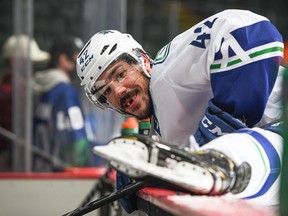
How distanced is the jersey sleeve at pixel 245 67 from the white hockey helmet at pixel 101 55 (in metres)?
0.37

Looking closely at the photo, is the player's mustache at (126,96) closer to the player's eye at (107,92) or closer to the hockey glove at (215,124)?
the player's eye at (107,92)

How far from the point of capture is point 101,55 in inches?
98.5

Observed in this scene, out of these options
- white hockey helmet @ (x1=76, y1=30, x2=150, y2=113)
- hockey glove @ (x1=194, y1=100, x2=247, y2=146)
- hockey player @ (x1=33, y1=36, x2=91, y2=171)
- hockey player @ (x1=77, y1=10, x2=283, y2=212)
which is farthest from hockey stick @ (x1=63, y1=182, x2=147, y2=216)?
hockey player @ (x1=33, y1=36, x2=91, y2=171)

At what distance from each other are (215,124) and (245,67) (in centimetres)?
18

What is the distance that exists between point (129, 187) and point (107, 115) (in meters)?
2.56

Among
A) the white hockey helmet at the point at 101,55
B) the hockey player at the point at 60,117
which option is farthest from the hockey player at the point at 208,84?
the hockey player at the point at 60,117

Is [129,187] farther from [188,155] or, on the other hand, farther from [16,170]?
[16,170]

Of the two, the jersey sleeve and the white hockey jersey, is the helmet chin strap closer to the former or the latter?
the white hockey jersey

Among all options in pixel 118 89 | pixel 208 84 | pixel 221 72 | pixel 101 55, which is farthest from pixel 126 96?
pixel 221 72

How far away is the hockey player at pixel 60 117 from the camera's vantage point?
4.72m

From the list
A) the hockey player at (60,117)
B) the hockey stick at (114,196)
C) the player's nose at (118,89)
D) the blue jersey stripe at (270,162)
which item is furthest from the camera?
the hockey player at (60,117)

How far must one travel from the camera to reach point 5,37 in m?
4.95

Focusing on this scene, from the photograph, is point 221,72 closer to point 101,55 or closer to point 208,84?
point 208,84

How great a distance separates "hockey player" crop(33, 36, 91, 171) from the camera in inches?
186
